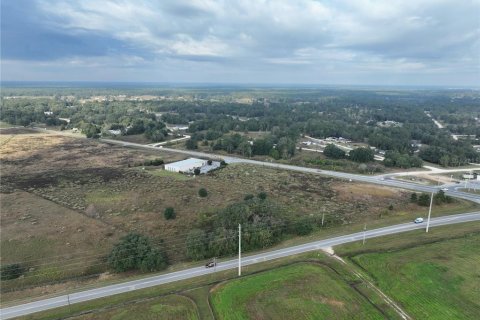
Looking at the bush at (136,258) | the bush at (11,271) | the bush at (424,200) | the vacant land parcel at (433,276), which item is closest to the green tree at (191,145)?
the bush at (424,200)

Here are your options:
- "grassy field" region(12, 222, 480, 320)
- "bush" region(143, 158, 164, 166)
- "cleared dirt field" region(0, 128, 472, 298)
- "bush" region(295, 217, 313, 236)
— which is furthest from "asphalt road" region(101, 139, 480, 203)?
"bush" region(295, 217, 313, 236)

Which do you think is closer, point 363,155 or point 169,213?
point 169,213

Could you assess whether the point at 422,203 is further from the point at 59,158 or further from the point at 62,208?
the point at 59,158

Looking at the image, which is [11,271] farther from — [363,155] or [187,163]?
[363,155]

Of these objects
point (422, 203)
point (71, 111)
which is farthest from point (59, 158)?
point (71, 111)

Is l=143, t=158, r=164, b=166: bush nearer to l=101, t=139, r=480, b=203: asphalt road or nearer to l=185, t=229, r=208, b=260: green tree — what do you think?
l=101, t=139, r=480, b=203: asphalt road

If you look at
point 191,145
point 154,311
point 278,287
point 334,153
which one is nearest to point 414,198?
point 334,153
